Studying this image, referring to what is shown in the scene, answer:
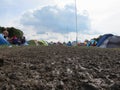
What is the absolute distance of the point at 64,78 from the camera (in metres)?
6.54

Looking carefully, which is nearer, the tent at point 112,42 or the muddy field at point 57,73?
the muddy field at point 57,73

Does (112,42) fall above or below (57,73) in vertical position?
below

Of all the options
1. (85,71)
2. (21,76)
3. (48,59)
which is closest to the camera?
(21,76)

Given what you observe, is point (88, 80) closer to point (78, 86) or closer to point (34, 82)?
point (78, 86)

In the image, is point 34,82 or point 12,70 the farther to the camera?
point 12,70

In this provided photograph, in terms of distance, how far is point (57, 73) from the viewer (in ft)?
22.3

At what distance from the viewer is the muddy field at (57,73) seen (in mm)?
6160

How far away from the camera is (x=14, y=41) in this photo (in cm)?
1948

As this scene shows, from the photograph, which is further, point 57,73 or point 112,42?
A: point 112,42

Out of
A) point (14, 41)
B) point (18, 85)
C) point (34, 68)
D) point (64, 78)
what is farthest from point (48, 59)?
point (14, 41)

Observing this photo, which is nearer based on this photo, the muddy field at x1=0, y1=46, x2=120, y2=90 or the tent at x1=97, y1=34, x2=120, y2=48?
the muddy field at x1=0, y1=46, x2=120, y2=90

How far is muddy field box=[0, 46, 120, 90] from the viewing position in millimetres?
6160

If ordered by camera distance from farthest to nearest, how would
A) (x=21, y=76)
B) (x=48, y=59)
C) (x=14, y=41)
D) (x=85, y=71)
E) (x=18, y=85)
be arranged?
(x=14, y=41)
(x=48, y=59)
(x=85, y=71)
(x=21, y=76)
(x=18, y=85)

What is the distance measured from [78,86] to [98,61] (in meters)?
2.16
